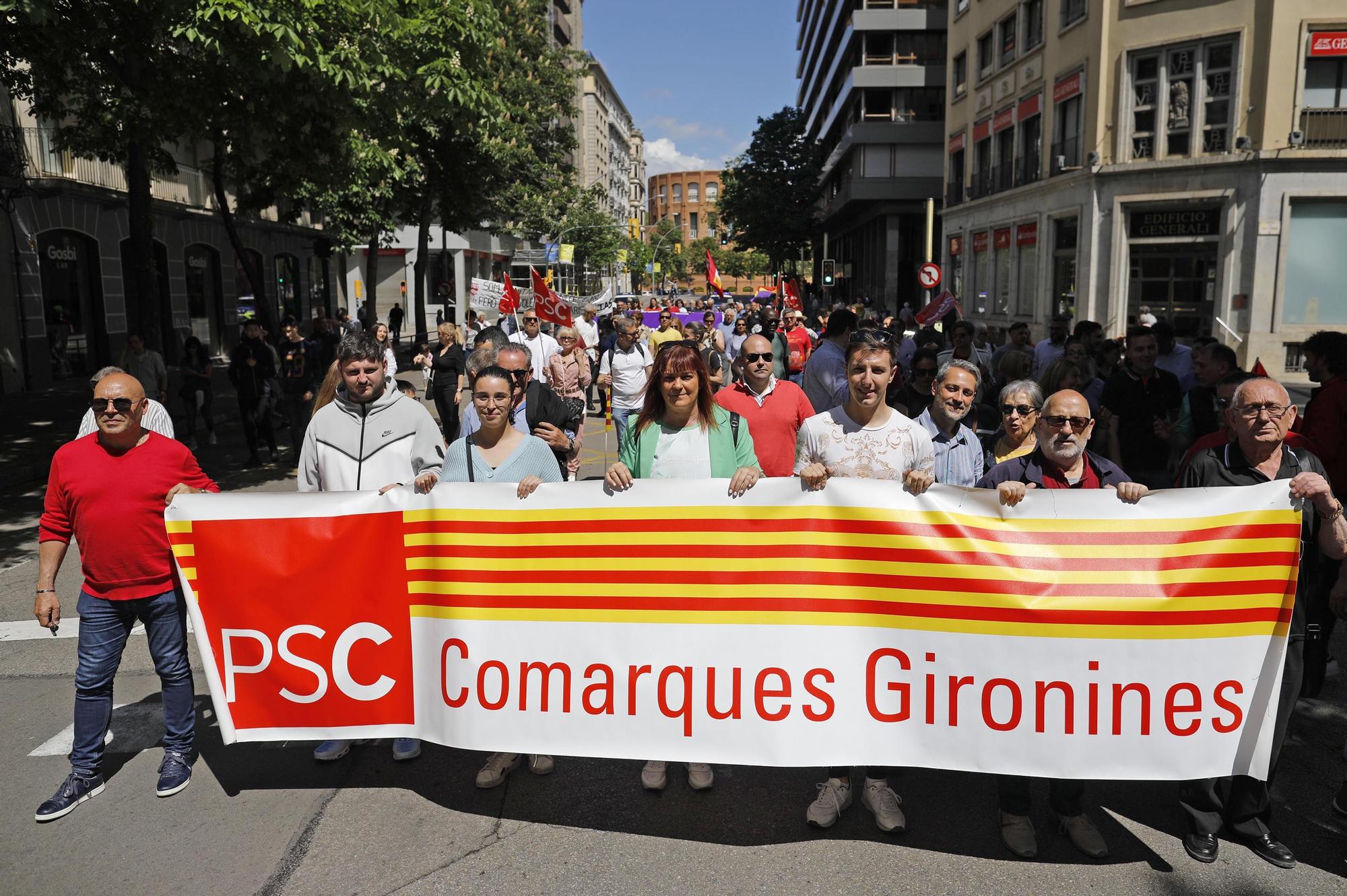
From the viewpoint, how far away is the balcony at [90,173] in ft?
68.1

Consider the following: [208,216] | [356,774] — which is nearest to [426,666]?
[356,774]

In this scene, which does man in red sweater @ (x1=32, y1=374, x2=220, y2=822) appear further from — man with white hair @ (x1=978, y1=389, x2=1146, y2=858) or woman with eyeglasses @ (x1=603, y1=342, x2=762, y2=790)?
man with white hair @ (x1=978, y1=389, x2=1146, y2=858)

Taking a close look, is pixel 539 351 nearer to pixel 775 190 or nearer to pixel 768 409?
pixel 768 409

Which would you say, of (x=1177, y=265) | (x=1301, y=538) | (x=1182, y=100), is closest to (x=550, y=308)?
(x=1301, y=538)

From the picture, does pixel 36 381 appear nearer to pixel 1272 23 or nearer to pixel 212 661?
pixel 212 661

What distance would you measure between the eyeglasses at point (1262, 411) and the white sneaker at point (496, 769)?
3242 millimetres

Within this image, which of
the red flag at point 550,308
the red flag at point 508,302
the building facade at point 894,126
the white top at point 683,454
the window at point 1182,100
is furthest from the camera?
the building facade at point 894,126

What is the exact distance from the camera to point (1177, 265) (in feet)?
85.1

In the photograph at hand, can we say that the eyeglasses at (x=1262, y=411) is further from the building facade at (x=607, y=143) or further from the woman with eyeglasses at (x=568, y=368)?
the building facade at (x=607, y=143)

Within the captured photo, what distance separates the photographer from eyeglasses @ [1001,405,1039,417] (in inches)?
182

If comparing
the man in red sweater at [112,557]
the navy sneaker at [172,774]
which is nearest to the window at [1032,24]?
the man in red sweater at [112,557]

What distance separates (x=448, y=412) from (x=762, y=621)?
871cm

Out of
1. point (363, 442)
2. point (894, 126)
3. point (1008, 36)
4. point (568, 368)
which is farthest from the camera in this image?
point (894, 126)

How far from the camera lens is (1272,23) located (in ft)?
75.1
